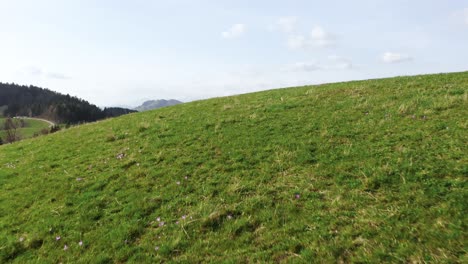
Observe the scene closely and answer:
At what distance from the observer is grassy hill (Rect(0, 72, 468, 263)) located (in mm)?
6734

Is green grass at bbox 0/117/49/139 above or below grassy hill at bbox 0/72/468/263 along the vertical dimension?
below

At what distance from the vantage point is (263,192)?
9344 millimetres

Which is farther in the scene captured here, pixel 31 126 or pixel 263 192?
pixel 31 126

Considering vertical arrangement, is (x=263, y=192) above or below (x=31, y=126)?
above

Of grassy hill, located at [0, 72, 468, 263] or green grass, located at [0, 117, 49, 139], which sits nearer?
grassy hill, located at [0, 72, 468, 263]

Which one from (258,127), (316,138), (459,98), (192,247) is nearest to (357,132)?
(316,138)

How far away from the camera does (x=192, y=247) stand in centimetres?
727

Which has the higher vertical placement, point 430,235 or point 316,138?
point 316,138

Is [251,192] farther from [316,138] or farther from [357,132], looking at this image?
[357,132]

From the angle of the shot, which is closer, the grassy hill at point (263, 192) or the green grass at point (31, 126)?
the grassy hill at point (263, 192)

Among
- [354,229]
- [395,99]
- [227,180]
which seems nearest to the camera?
[354,229]

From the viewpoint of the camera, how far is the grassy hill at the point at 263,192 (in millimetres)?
6734

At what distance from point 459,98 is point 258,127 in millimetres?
10659

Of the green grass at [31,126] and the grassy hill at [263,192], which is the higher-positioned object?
the grassy hill at [263,192]
